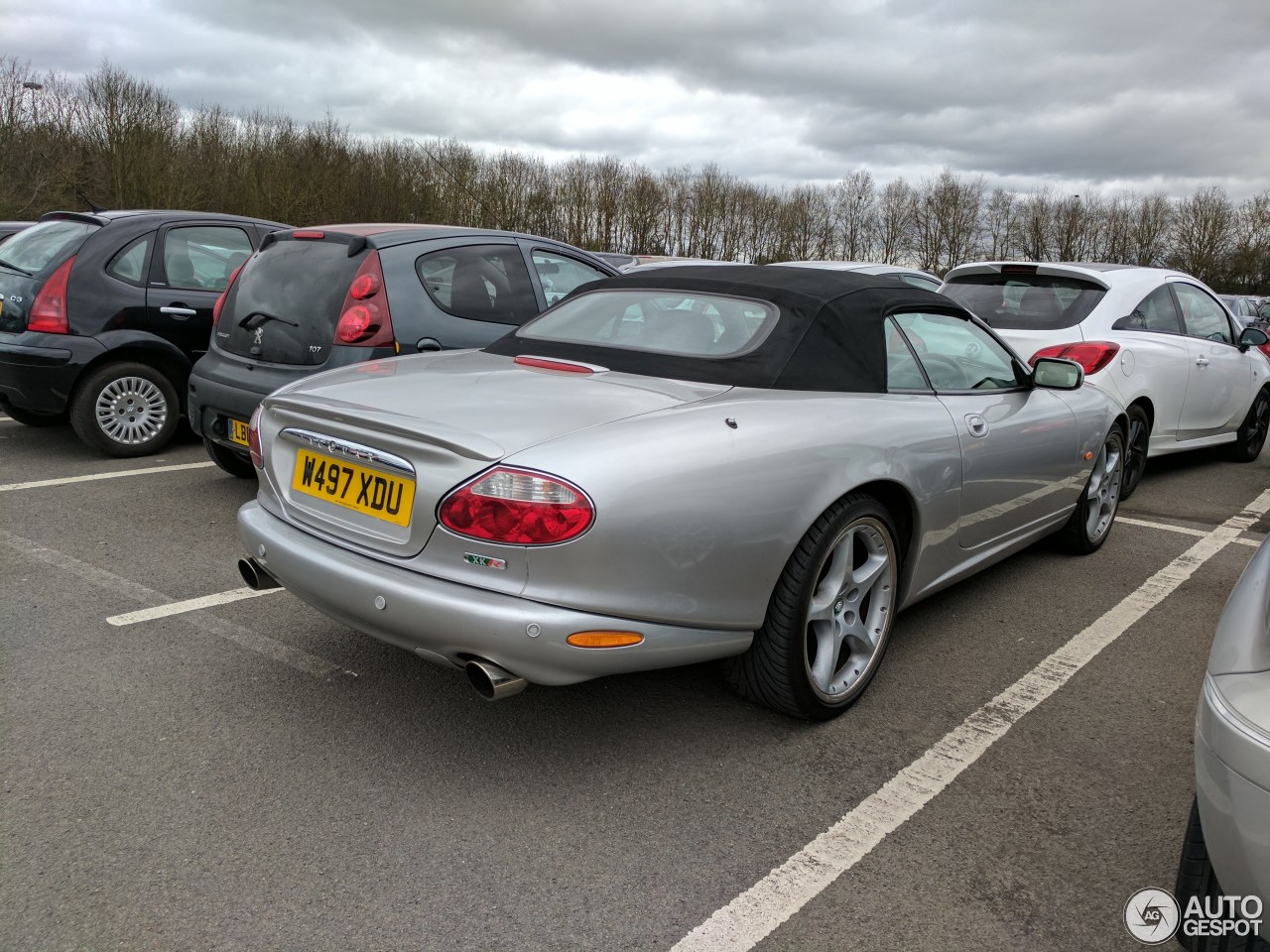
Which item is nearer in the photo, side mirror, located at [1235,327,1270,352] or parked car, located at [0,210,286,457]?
parked car, located at [0,210,286,457]

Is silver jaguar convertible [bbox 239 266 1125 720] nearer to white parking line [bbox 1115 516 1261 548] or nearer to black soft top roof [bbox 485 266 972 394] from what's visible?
black soft top roof [bbox 485 266 972 394]

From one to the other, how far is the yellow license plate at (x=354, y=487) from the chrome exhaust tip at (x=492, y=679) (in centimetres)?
44

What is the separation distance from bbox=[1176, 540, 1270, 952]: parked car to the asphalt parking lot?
0.38 metres

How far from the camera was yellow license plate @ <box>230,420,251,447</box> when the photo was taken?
5.00m

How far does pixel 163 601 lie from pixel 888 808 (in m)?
2.97

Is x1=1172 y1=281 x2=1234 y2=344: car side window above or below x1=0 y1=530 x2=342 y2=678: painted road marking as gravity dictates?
above

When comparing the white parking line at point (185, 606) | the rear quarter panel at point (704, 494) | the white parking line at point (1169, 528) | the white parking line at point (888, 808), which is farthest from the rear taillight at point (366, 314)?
the white parking line at point (1169, 528)

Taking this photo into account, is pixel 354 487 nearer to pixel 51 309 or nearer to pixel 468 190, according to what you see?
pixel 51 309

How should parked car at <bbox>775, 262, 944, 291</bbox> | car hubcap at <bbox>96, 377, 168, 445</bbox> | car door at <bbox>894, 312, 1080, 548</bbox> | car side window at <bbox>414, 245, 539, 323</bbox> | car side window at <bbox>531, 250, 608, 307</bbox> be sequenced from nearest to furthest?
car door at <bbox>894, 312, 1080, 548</bbox>
car side window at <bbox>414, 245, 539, 323</bbox>
car side window at <bbox>531, 250, 608, 307</bbox>
car hubcap at <bbox>96, 377, 168, 445</bbox>
parked car at <bbox>775, 262, 944, 291</bbox>

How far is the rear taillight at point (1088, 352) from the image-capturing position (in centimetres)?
601

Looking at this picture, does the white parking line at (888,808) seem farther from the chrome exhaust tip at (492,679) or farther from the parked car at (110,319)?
the parked car at (110,319)

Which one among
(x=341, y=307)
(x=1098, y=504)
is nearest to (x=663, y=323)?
(x=341, y=307)

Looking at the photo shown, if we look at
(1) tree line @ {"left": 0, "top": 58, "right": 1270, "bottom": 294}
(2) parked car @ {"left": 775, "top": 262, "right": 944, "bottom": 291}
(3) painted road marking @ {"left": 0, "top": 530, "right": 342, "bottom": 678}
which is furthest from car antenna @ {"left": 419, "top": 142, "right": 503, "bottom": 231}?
(3) painted road marking @ {"left": 0, "top": 530, "right": 342, "bottom": 678}

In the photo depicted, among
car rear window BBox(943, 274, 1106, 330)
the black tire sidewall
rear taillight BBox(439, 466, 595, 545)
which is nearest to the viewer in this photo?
rear taillight BBox(439, 466, 595, 545)
